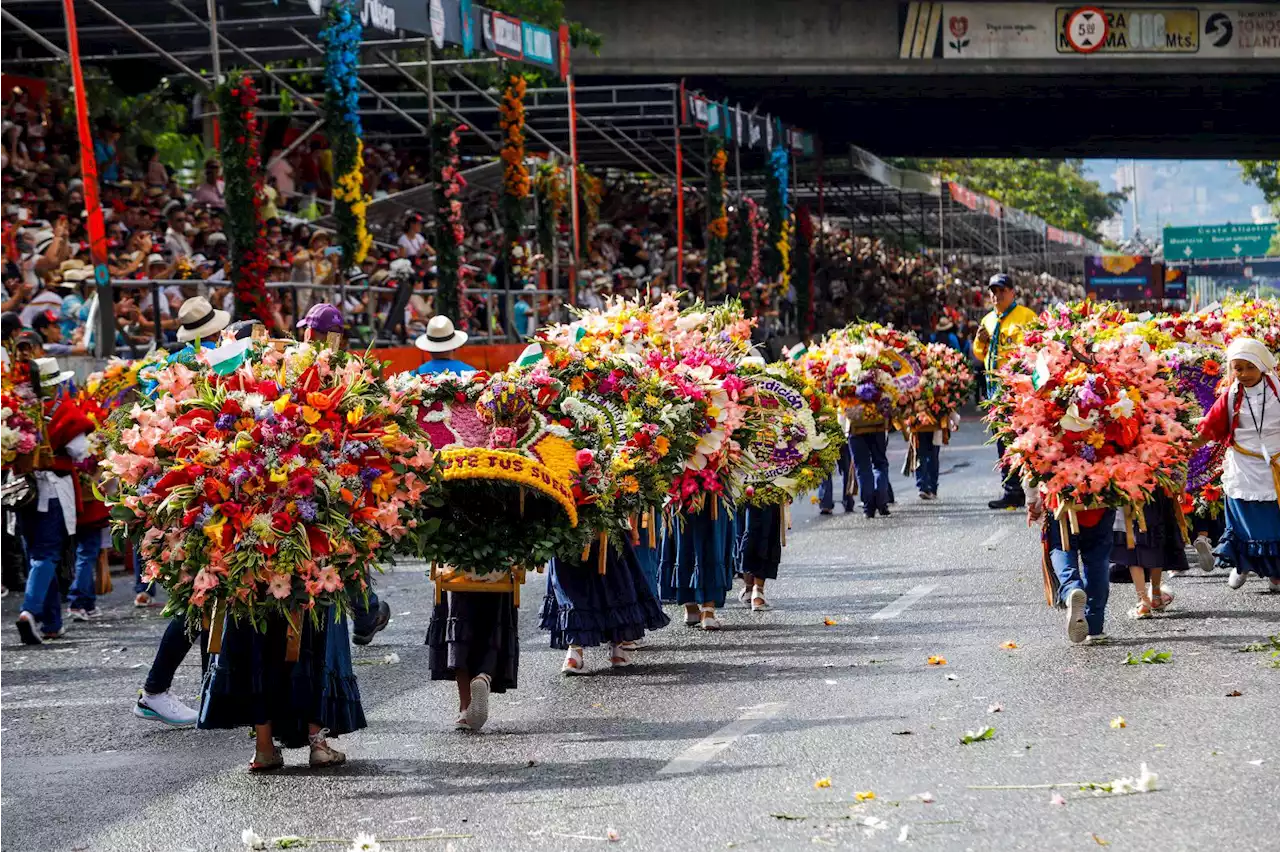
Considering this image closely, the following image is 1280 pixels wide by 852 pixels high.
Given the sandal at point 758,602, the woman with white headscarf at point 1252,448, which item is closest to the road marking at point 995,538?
the sandal at point 758,602

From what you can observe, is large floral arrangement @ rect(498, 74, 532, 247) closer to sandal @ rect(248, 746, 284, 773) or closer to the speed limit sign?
the speed limit sign

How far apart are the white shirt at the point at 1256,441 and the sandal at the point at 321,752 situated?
703cm

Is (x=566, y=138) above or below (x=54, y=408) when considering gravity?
above

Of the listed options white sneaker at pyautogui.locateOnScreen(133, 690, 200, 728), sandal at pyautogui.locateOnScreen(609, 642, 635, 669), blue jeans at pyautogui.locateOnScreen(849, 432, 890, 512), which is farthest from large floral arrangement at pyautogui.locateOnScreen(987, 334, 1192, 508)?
blue jeans at pyautogui.locateOnScreen(849, 432, 890, 512)

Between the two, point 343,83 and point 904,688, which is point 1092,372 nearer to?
point 904,688

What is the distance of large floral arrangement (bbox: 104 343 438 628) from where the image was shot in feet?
27.8

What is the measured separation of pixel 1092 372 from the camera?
12.0 metres

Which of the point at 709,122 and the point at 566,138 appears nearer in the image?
the point at 709,122

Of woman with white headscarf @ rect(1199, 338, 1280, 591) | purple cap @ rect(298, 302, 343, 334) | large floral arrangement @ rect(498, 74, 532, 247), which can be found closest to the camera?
purple cap @ rect(298, 302, 343, 334)

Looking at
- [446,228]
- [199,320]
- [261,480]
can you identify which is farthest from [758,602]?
[446,228]

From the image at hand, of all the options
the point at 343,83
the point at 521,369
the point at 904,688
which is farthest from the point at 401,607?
the point at 343,83

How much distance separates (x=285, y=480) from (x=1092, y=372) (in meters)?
5.48

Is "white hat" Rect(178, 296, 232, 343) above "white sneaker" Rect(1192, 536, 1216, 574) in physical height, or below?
above

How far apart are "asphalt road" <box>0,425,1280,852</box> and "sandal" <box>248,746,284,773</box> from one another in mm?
151
